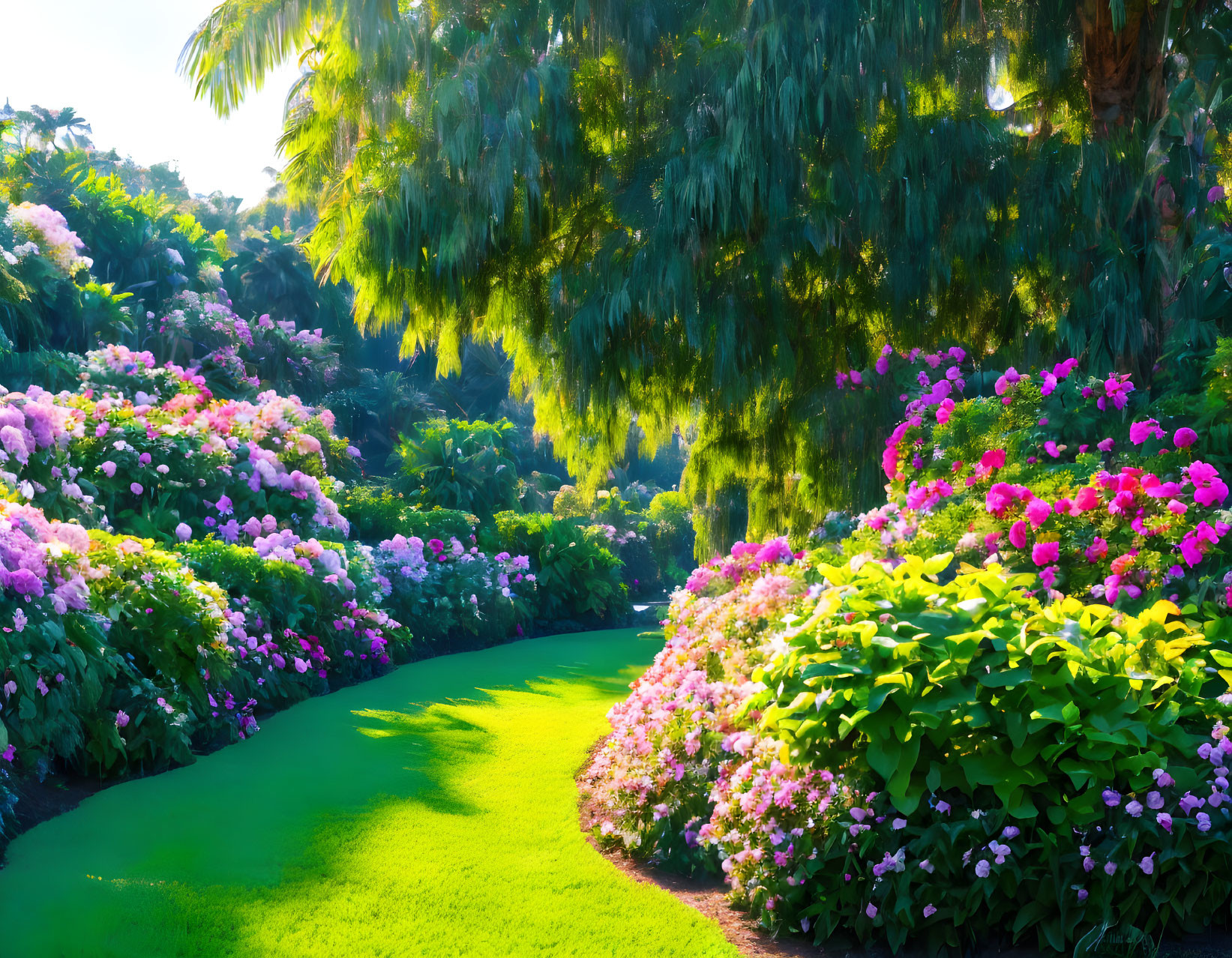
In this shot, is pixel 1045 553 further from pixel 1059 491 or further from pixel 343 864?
pixel 343 864

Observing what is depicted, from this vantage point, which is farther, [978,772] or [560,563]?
[560,563]

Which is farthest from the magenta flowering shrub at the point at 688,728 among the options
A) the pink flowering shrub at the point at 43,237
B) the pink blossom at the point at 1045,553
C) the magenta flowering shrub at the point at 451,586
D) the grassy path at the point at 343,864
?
the pink flowering shrub at the point at 43,237

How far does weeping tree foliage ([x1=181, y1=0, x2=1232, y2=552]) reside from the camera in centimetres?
601

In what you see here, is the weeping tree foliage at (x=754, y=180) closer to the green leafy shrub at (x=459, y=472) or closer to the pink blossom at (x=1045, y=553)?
the pink blossom at (x=1045, y=553)

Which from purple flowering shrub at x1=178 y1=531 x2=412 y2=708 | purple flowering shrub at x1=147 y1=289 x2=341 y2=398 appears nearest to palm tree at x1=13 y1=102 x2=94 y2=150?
purple flowering shrub at x1=147 y1=289 x2=341 y2=398

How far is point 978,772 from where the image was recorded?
2898mm

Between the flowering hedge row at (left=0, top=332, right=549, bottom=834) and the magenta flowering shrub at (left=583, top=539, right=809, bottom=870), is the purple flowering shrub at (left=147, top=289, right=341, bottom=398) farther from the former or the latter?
the magenta flowering shrub at (left=583, top=539, right=809, bottom=870)

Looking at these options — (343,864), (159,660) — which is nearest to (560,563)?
(159,660)

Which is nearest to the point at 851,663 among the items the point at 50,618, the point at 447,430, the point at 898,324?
the point at 50,618

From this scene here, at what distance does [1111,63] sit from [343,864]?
22.7 ft

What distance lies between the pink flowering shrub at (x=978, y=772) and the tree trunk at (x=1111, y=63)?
467cm

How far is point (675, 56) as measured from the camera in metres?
6.76

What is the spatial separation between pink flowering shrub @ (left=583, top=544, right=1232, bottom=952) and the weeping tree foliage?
3.35 meters

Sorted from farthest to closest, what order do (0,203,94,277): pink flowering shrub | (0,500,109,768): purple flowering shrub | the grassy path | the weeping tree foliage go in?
1. (0,203,94,277): pink flowering shrub
2. the weeping tree foliage
3. (0,500,109,768): purple flowering shrub
4. the grassy path
